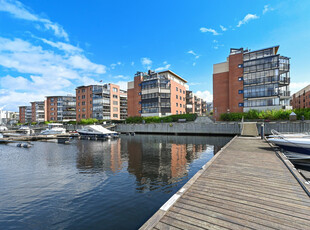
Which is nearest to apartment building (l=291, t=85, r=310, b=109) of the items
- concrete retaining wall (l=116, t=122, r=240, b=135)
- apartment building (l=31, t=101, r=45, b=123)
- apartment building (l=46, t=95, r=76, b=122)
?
concrete retaining wall (l=116, t=122, r=240, b=135)

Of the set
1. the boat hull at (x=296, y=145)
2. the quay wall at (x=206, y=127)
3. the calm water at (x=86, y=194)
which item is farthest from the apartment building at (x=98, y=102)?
the boat hull at (x=296, y=145)

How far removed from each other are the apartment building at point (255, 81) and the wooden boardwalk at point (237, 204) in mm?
51157

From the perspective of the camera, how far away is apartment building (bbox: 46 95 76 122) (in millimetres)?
105125

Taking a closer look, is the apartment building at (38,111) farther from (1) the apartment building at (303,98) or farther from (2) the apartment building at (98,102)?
(1) the apartment building at (303,98)

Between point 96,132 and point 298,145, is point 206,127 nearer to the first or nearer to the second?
point 298,145

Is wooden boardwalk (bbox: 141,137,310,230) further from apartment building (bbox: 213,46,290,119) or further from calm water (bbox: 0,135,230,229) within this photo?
apartment building (bbox: 213,46,290,119)

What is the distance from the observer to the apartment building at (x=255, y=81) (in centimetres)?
4969

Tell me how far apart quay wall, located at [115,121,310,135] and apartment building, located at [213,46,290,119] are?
1337cm

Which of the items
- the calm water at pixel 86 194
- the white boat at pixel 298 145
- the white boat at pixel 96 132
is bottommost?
the calm water at pixel 86 194

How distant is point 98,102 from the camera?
79.6 meters

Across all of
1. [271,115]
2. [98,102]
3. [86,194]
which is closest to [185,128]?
[271,115]

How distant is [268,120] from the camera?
41.6 metres

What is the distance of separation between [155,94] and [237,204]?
63.7m

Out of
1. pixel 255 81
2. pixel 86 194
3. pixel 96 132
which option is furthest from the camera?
pixel 255 81
